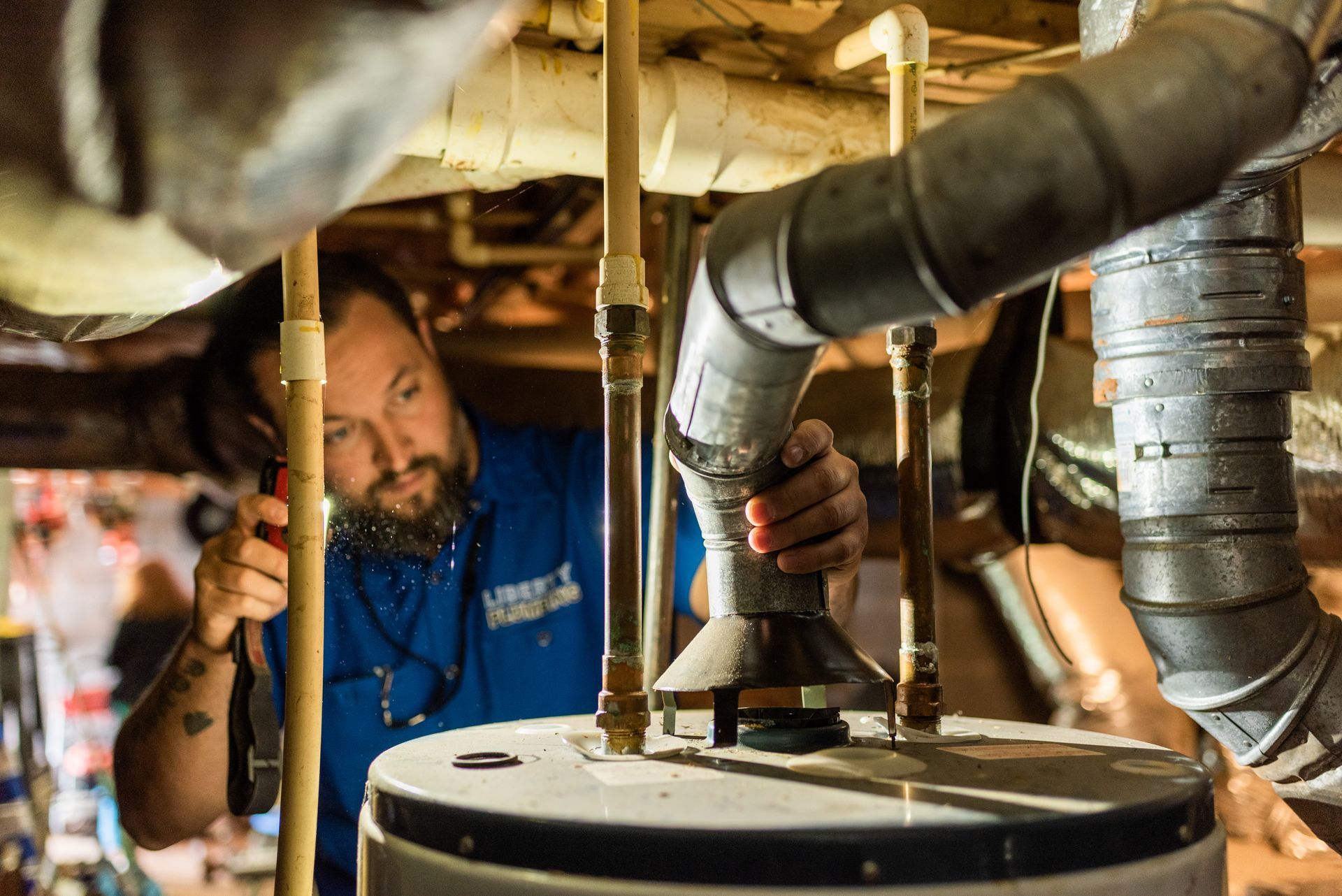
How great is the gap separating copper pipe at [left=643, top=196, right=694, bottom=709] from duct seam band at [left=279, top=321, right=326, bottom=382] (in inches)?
28.5

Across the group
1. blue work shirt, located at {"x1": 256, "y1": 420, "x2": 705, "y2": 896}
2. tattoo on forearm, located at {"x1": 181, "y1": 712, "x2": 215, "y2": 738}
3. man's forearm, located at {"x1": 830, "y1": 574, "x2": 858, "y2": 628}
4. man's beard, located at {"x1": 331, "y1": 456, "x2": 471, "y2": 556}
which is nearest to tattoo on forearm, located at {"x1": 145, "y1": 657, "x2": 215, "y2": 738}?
tattoo on forearm, located at {"x1": 181, "y1": 712, "x2": 215, "y2": 738}

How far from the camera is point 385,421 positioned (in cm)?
188

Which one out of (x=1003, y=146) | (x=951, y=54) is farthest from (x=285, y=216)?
(x=951, y=54)

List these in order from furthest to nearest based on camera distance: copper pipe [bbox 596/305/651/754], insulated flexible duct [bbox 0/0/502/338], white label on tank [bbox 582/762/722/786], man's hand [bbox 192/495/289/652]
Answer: man's hand [bbox 192/495/289/652], copper pipe [bbox 596/305/651/754], white label on tank [bbox 582/762/722/786], insulated flexible duct [bbox 0/0/502/338]

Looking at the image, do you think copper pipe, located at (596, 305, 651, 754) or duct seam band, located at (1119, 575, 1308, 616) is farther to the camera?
duct seam band, located at (1119, 575, 1308, 616)

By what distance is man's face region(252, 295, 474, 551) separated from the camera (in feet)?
5.87

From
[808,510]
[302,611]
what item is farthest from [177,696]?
[808,510]

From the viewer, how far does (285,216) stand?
634mm

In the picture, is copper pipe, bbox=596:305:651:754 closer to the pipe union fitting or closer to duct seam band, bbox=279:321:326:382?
the pipe union fitting

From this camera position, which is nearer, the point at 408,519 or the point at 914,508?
the point at 914,508

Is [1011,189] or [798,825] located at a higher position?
[1011,189]

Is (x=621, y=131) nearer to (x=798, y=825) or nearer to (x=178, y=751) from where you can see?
(x=798, y=825)

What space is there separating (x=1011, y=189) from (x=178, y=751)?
167 cm

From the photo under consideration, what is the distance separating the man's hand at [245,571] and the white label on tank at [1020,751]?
35.1 inches
